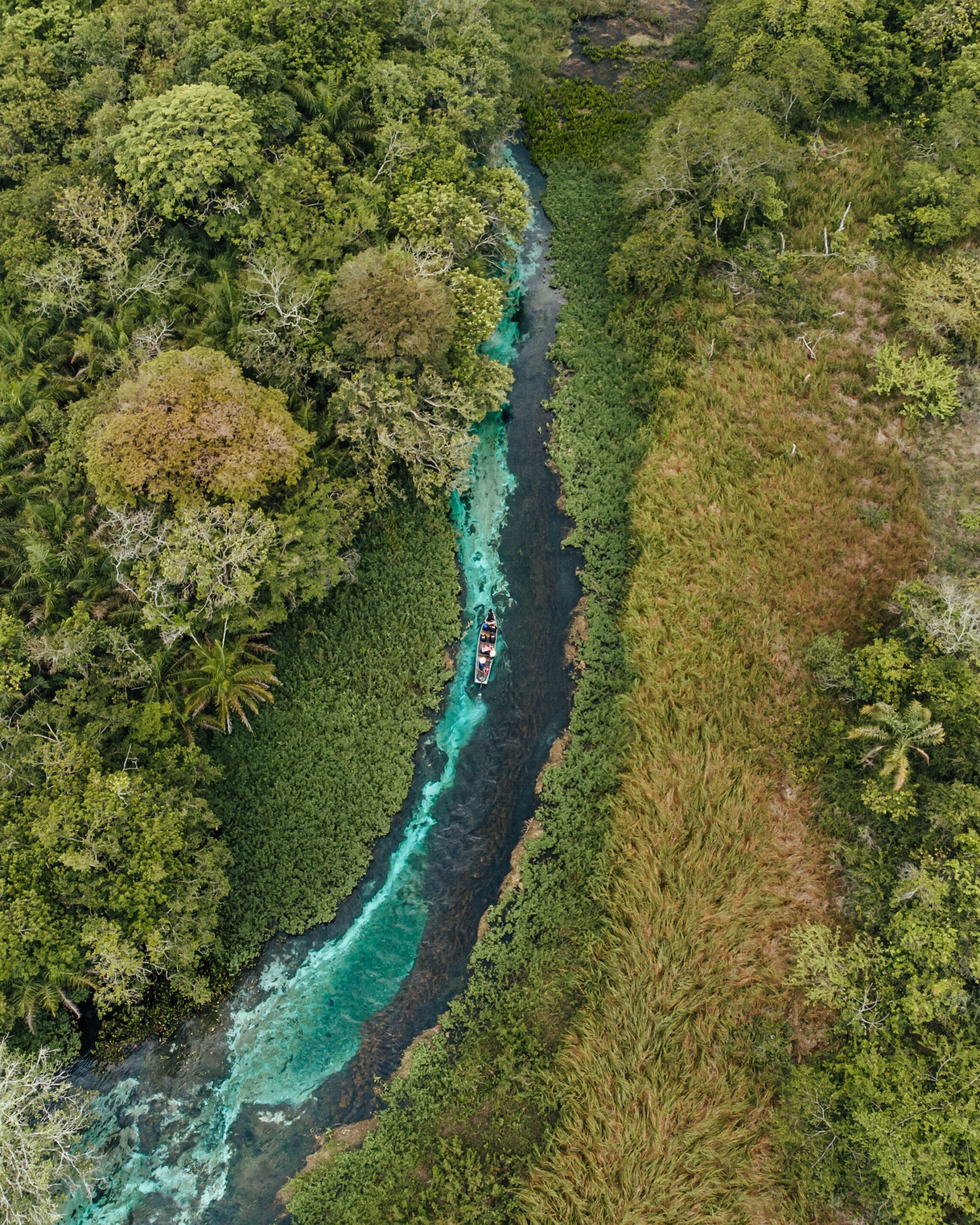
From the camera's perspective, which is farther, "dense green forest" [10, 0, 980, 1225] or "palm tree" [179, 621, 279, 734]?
"palm tree" [179, 621, 279, 734]

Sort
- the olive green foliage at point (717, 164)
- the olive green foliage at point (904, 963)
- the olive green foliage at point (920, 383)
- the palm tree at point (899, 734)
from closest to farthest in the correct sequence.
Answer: the olive green foliage at point (904, 963)
the palm tree at point (899, 734)
the olive green foliage at point (920, 383)
the olive green foliage at point (717, 164)

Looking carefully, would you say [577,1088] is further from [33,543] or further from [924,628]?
[33,543]

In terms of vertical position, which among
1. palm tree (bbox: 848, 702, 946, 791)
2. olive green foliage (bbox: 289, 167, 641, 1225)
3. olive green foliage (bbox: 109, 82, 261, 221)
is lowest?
olive green foliage (bbox: 289, 167, 641, 1225)

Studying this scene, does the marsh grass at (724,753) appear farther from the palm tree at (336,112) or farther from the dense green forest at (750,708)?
the palm tree at (336,112)

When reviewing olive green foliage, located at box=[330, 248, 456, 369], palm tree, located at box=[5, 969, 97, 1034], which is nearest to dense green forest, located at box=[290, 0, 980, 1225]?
olive green foliage, located at box=[330, 248, 456, 369]

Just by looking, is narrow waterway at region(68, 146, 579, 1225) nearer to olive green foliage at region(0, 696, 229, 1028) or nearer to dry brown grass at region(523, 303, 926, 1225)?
olive green foliage at region(0, 696, 229, 1028)

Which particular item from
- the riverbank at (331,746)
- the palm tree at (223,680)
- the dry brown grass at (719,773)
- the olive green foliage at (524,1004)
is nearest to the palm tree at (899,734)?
the dry brown grass at (719,773)

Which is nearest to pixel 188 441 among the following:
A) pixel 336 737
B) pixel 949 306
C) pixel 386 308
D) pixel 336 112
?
pixel 386 308

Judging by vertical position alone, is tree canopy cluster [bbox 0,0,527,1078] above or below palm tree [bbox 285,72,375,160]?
below
